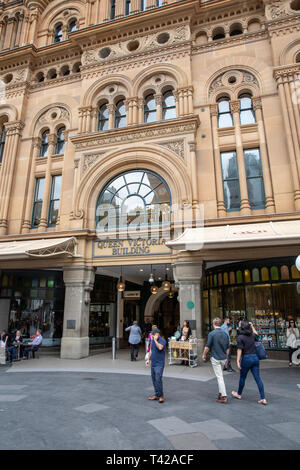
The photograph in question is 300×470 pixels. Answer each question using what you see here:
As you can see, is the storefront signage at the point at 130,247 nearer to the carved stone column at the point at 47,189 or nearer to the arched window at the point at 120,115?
the carved stone column at the point at 47,189

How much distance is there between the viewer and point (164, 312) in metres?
23.5

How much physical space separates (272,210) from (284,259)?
2.33 m

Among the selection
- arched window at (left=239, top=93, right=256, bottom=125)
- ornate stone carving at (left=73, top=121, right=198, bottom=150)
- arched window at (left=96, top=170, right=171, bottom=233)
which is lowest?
arched window at (left=96, top=170, right=171, bottom=233)

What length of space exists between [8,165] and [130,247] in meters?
9.65

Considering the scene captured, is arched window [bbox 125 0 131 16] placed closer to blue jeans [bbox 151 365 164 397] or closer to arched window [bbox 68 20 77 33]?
arched window [bbox 68 20 77 33]

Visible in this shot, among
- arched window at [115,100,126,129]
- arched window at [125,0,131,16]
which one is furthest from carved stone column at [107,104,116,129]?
arched window at [125,0,131,16]

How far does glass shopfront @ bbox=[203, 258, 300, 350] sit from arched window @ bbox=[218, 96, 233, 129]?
277 inches

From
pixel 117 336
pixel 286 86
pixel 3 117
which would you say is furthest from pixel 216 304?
pixel 3 117

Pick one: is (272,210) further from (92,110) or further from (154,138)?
(92,110)

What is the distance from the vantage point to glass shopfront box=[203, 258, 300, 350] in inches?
509

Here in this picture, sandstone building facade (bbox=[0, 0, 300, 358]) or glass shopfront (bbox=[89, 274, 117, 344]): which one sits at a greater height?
sandstone building facade (bbox=[0, 0, 300, 358])

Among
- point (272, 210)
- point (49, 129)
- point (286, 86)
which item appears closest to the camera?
point (272, 210)

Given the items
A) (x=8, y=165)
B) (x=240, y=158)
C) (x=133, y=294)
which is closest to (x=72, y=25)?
(x=8, y=165)

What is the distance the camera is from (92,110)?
1658 cm
